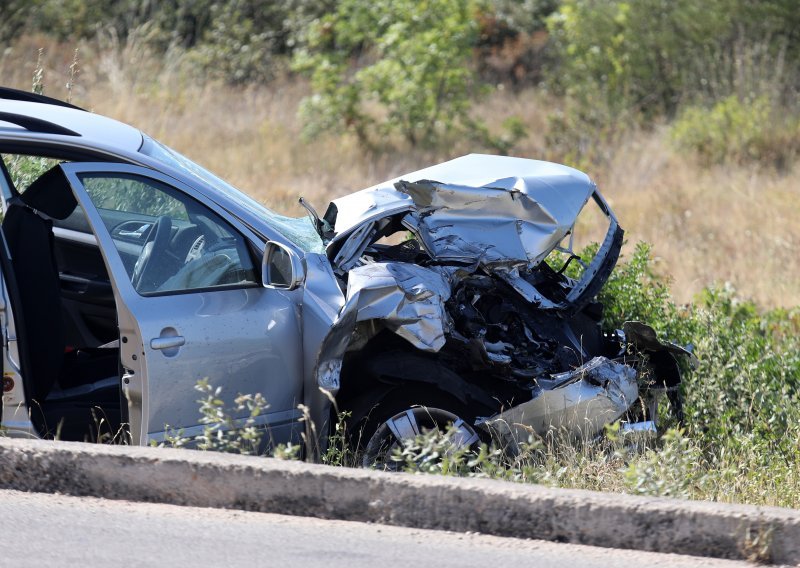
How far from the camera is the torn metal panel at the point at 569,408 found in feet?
15.8

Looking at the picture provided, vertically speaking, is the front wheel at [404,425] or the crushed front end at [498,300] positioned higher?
the crushed front end at [498,300]

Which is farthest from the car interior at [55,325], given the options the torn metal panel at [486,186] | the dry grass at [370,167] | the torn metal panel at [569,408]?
the dry grass at [370,167]

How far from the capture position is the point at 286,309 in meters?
4.62

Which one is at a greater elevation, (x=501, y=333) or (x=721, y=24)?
(x=721, y=24)

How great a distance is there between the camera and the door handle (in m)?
4.29

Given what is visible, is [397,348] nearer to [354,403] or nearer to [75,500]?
[354,403]

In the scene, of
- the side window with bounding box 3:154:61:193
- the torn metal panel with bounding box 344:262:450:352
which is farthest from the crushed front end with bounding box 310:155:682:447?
the side window with bounding box 3:154:61:193

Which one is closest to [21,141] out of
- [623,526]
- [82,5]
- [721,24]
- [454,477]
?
[454,477]

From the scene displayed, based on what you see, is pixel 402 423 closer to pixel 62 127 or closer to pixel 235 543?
pixel 235 543

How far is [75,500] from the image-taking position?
403 cm

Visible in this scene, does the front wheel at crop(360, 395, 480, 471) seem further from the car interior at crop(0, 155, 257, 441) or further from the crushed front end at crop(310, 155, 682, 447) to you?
the car interior at crop(0, 155, 257, 441)

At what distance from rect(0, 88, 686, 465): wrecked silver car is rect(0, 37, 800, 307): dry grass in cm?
425

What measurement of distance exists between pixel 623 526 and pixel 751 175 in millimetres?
9573

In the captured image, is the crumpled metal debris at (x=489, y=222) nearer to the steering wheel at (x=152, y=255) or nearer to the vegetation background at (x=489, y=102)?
the steering wheel at (x=152, y=255)
